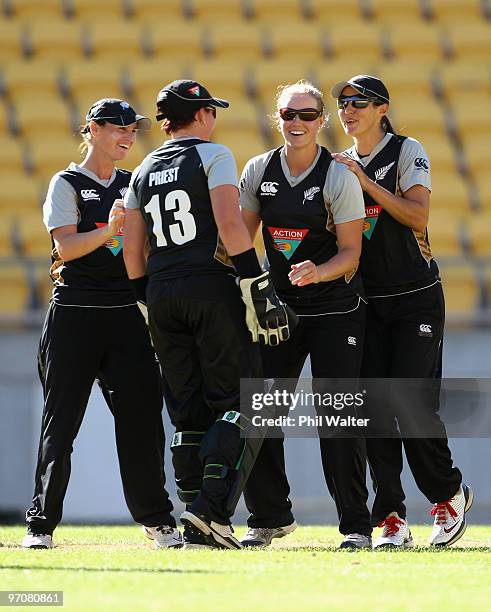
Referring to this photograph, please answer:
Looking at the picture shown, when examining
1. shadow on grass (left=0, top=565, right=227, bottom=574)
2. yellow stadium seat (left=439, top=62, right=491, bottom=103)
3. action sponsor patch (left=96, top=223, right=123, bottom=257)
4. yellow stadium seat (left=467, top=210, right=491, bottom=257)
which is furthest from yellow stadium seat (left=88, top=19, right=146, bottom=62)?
shadow on grass (left=0, top=565, right=227, bottom=574)

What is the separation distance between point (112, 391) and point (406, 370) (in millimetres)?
1392

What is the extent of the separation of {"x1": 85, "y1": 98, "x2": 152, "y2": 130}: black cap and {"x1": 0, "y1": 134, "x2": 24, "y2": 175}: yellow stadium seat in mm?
6260

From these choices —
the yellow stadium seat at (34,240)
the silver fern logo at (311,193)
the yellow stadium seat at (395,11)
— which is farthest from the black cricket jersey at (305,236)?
the yellow stadium seat at (395,11)

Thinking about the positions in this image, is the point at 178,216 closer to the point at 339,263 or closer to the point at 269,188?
the point at 269,188

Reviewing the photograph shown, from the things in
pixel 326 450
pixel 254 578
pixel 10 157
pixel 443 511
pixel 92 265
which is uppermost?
pixel 10 157

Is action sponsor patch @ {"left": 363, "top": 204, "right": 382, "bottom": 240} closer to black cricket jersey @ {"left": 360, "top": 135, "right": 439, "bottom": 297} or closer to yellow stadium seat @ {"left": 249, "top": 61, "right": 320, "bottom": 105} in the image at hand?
black cricket jersey @ {"left": 360, "top": 135, "right": 439, "bottom": 297}

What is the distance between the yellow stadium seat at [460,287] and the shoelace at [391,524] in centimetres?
347

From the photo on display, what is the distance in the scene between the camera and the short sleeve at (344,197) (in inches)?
222

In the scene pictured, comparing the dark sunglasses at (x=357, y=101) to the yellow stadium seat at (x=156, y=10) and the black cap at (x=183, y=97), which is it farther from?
the yellow stadium seat at (x=156, y=10)

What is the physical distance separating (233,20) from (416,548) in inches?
389

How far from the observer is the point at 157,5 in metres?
14.8

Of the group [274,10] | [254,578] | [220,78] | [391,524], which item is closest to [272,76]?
[220,78]

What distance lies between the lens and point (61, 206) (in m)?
5.75

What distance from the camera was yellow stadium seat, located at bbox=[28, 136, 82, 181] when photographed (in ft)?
39.9
